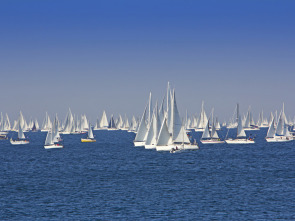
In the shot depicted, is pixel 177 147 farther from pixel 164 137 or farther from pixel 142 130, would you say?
pixel 142 130

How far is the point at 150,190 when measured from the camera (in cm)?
5100

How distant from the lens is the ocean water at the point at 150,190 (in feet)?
131

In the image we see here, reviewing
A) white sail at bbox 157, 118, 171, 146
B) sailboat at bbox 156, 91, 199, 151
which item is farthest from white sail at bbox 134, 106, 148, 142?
white sail at bbox 157, 118, 171, 146

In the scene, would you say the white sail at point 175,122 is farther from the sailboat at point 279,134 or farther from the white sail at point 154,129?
the sailboat at point 279,134

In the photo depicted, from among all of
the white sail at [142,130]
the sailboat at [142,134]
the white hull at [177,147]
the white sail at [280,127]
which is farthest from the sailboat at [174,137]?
the white sail at [280,127]

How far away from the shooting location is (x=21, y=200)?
46.3m

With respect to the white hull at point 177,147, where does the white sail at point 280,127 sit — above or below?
above

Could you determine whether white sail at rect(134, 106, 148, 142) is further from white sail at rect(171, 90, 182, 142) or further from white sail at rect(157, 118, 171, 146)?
A: white sail at rect(171, 90, 182, 142)

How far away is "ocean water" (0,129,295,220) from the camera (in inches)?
1574

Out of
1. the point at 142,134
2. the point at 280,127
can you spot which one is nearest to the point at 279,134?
the point at 280,127

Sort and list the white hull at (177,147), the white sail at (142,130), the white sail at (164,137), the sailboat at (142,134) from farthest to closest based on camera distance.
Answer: the sailboat at (142,134), the white sail at (142,130), the white hull at (177,147), the white sail at (164,137)

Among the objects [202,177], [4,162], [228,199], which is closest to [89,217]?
[228,199]

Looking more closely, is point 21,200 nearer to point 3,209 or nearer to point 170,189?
point 3,209

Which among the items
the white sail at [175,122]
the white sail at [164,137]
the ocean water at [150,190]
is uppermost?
the white sail at [175,122]
